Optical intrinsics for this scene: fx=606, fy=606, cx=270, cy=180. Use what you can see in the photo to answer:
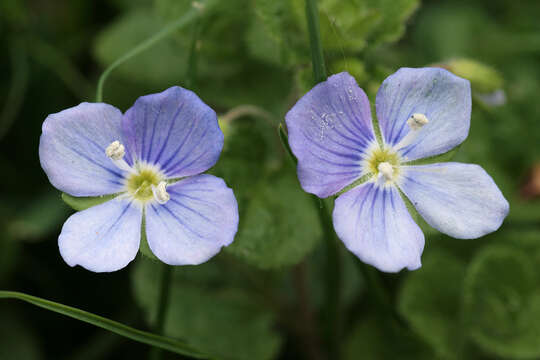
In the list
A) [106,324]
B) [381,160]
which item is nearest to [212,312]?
[106,324]

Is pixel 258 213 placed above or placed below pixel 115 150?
below

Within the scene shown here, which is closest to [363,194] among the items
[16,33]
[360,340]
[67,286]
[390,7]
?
[390,7]

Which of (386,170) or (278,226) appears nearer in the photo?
(386,170)

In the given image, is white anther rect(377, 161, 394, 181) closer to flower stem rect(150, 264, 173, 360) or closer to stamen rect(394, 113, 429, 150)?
stamen rect(394, 113, 429, 150)

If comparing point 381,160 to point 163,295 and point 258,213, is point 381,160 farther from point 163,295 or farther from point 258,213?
point 163,295

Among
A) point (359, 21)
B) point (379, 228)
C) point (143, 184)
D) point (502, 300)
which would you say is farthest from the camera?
point (502, 300)

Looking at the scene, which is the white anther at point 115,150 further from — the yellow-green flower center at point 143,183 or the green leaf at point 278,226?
the green leaf at point 278,226

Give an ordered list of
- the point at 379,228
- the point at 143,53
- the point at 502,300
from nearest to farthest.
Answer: the point at 379,228 → the point at 502,300 → the point at 143,53
